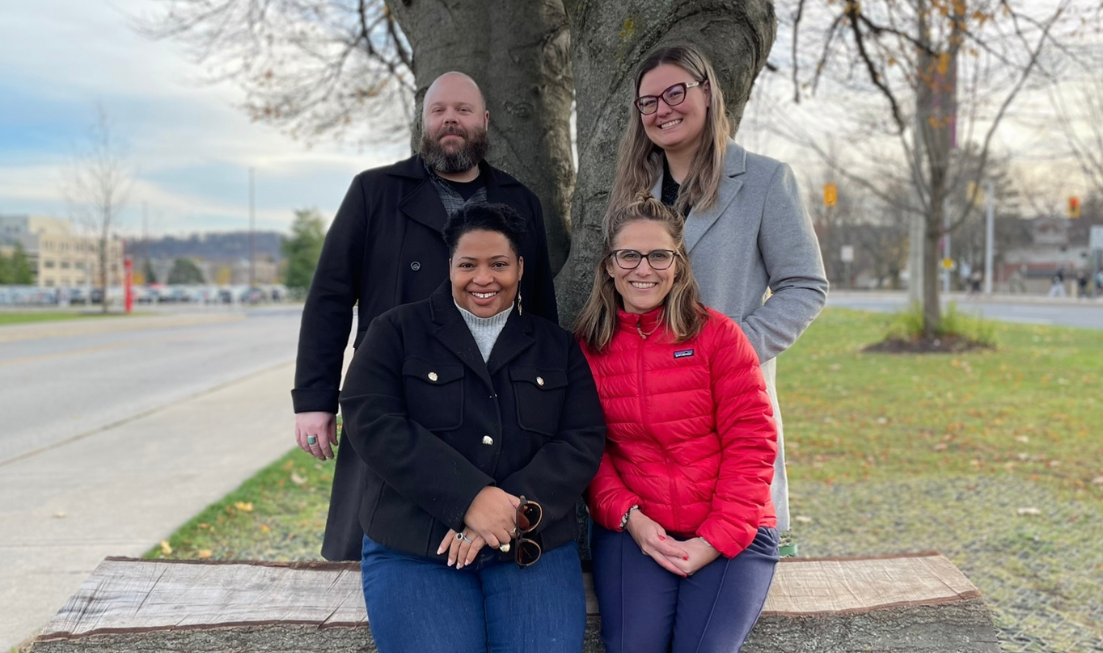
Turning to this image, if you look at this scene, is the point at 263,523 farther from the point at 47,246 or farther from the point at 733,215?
the point at 47,246

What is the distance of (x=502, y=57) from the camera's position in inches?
167

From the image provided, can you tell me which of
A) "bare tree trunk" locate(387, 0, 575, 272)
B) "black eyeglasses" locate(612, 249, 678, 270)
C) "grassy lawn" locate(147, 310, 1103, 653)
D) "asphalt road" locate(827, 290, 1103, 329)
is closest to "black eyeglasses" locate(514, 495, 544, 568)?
"black eyeglasses" locate(612, 249, 678, 270)

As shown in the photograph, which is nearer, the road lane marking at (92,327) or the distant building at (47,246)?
the road lane marking at (92,327)

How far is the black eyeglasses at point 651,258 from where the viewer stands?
2.43 m

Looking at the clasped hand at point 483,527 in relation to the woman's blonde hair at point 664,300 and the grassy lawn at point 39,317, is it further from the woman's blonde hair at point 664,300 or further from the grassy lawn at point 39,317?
the grassy lawn at point 39,317

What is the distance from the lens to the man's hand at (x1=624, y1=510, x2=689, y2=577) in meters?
2.25

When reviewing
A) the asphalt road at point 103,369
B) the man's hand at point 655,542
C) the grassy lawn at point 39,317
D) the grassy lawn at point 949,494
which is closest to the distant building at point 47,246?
the grassy lawn at point 39,317

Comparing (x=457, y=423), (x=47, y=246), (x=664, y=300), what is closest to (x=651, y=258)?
(x=664, y=300)

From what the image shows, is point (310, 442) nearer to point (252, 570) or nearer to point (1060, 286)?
point (252, 570)

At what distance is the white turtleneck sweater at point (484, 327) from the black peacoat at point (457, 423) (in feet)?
0.12

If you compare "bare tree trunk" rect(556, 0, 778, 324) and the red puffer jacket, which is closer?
the red puffer jacket

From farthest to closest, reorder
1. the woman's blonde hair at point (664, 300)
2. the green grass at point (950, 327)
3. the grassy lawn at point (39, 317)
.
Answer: the grassy lawn at point (39, 317), the green grass at point (950, 327), the woman's blonde hair at point (664, 300)

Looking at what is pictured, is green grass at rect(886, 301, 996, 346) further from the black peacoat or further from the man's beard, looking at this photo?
the black peacoat

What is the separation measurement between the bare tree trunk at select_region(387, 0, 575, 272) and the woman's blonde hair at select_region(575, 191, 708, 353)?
58.2 inches
